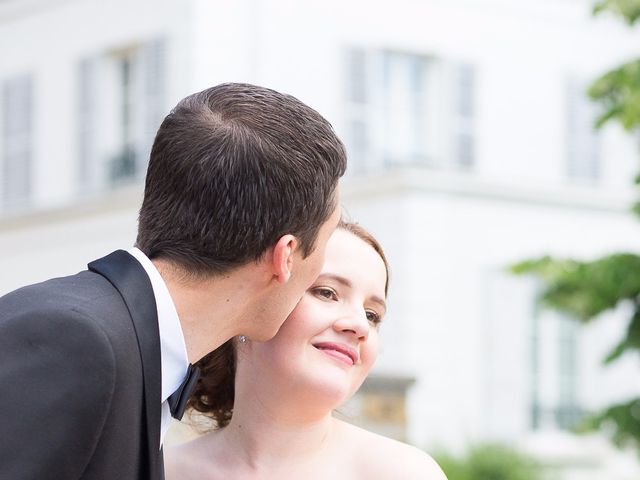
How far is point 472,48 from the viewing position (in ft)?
64.7

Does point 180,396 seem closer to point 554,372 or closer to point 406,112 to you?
point 554,372

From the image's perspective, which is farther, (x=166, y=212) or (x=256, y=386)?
(x=256, y=386)

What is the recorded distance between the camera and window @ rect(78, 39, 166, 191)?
1934cm

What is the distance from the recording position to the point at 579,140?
20.2 metres

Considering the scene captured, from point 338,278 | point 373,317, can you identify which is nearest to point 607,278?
point 373,317

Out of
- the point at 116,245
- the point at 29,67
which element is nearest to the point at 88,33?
the point at 29,67

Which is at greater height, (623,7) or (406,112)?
(623,7)

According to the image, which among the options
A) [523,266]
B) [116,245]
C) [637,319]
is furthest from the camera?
[116,245]

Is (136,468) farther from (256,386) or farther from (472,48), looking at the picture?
(472,48)

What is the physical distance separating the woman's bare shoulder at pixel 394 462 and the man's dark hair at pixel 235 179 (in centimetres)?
52

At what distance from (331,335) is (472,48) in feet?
56.3

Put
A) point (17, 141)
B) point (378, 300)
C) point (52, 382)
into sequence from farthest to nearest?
point (17, 141)
point (378, 300)
point (52, 382)

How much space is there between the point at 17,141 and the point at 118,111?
1.75m

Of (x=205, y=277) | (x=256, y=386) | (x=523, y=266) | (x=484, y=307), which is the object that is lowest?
(x=484, y=307)
